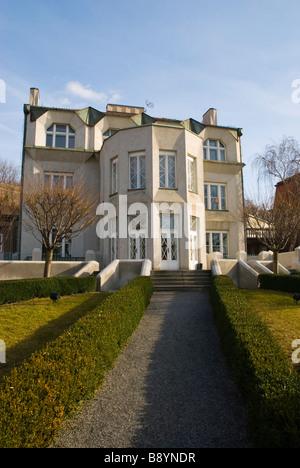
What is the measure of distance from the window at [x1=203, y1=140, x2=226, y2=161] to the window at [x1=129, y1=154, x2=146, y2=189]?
7.64m

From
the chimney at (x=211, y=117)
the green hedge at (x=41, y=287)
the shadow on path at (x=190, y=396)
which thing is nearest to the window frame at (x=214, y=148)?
the chimney at (x=211, y=117)

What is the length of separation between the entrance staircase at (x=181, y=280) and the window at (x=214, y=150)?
11.6 m

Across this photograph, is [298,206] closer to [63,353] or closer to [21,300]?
[21,300]

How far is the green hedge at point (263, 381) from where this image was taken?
3.01 m

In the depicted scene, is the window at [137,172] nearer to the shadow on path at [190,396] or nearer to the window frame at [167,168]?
the window frame at [167,168]

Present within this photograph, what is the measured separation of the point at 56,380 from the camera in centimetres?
380

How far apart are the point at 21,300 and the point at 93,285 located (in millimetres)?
2972

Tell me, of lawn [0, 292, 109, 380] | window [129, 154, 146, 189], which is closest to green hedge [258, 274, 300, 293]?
lawn [0, 292, 109, 380]

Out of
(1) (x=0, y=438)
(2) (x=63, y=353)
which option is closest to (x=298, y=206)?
(2) (x=63, y=353)

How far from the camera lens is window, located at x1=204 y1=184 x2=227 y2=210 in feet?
75.4

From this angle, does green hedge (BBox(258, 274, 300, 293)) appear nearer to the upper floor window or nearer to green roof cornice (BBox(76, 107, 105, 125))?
the upper floor window
